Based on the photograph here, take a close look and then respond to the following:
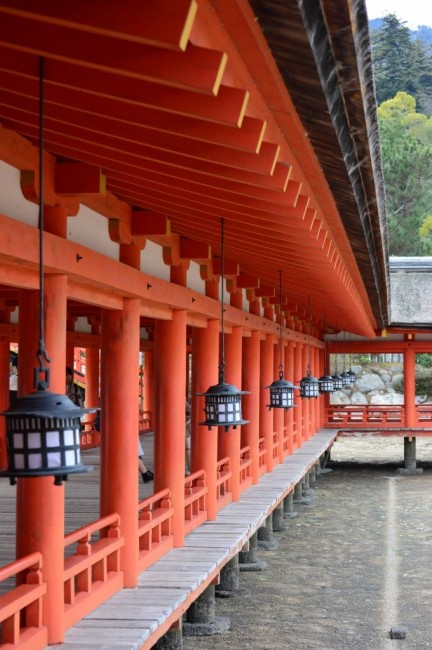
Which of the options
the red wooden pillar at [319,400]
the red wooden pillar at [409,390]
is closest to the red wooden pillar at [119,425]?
the red wooden pillar at [319,400]

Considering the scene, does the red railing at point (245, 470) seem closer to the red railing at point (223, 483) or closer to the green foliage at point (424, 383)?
the red railing at point (223, 483)

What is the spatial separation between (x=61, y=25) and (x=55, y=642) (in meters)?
3.75

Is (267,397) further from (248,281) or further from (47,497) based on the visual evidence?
(47,497)

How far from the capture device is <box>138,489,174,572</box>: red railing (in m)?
7.48

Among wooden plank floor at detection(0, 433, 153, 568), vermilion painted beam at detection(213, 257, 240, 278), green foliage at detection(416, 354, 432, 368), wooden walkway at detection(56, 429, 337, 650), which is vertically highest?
vermilion painted beam at detection(213, 257, 240, 278)

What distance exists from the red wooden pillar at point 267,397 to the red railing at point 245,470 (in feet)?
4.68

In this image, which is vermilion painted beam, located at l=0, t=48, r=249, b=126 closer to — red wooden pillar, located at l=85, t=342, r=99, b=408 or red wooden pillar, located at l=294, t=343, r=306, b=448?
red wooden pillar, located at l=85, t=342, r=99, b=408

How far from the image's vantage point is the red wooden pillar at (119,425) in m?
6.96

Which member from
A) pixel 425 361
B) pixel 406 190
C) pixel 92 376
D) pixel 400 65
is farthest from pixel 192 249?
pixel 400 65

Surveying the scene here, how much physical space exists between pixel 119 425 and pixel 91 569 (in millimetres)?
1124

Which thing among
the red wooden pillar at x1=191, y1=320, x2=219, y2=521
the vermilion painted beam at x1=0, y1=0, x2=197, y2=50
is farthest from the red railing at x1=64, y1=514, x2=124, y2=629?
the vermilion painted beam at x1=0, y1=0, x2=197, y2=50

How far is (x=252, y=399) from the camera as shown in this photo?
13680 mm

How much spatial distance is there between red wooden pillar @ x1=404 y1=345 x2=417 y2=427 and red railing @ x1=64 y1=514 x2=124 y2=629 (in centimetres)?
1800

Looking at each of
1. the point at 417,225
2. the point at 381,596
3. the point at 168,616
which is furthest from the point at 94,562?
the point at 417,225
